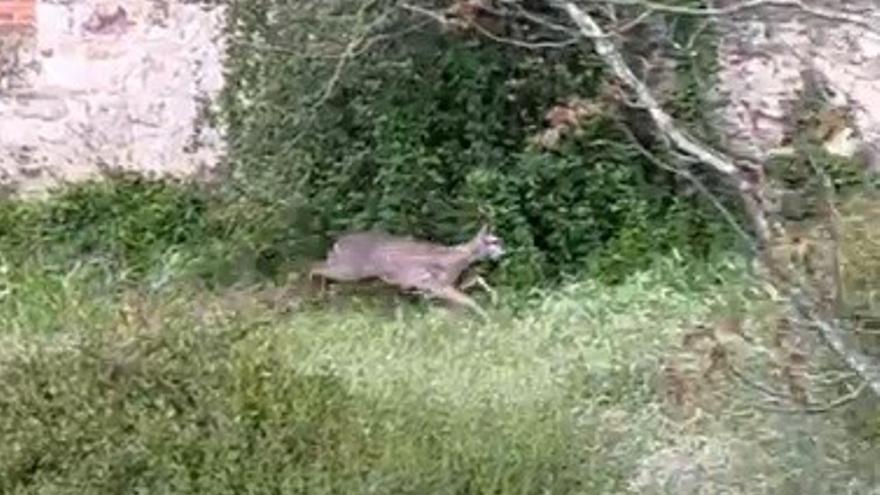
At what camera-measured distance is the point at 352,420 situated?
5191 mm

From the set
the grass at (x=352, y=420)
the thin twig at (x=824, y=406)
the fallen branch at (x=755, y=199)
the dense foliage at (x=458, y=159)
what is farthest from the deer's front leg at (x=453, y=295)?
the fallen branch at (x=755, y=199)

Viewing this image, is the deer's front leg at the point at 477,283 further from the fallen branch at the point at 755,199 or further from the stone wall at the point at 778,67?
the fallen branch at the point at 755,199

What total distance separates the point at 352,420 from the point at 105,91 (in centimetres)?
462

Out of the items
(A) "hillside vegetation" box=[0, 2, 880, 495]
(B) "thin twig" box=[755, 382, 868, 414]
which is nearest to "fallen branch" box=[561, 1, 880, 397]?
(B) "thin twig" box=[755, 382, 868, 414]

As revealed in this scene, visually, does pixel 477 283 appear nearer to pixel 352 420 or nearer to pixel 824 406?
pixel 352 420

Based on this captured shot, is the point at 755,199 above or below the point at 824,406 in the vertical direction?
above

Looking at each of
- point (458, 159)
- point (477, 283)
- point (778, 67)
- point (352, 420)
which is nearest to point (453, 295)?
point (477, 283)

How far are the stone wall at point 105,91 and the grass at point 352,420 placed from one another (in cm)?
309

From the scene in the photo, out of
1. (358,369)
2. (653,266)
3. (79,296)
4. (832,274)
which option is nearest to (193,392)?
(358,369)

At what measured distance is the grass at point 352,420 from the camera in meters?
4.89

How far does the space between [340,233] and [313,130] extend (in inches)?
16.9

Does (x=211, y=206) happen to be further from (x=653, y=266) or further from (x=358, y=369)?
(x=358, y=369)

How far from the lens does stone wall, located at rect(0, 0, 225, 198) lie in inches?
370

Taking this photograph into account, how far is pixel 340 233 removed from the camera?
8.30 meters
